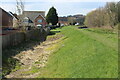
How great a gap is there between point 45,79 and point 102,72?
2.71 metres

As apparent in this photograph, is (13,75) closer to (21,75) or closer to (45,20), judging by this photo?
(21,75)

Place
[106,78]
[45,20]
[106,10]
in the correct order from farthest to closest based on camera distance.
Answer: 1. [45,20]
2. [106,10]
3. [106,78]

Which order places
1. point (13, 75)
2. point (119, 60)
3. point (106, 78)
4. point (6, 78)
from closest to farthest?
point (106, 78) < point (119, 60) < point (6, 78) < point (13, 75)

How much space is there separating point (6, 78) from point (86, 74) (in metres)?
4.22

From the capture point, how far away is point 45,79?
835 cm

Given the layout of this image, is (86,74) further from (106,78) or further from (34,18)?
(34,18)

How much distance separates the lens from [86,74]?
724 centimetres

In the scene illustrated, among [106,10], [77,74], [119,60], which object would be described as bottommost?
[77,74]

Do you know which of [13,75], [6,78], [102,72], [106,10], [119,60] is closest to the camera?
[102,72]

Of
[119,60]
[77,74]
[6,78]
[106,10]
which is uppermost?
[106,10]

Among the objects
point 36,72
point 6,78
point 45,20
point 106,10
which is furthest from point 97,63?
point 45,20

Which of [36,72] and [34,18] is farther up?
[34,18]

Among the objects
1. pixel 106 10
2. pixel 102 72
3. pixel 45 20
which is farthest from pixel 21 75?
pixel 45 20

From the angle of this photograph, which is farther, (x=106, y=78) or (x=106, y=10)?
(x=106, y=10)
